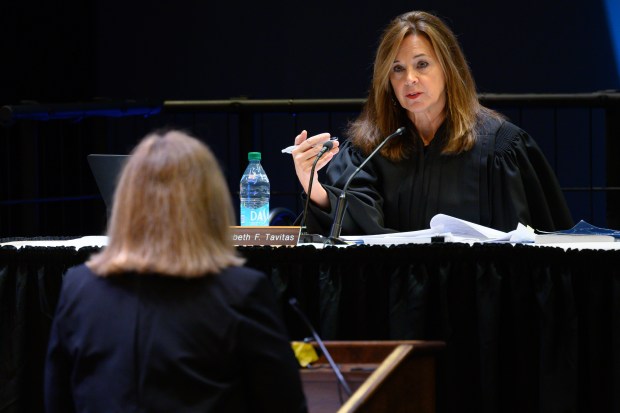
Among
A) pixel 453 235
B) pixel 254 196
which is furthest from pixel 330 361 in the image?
pixel 254 196

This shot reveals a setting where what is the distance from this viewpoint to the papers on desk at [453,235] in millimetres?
3170

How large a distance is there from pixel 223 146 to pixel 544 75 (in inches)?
88.0

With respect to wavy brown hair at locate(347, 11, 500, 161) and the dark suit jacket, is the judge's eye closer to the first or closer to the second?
wavy brown hair at locate(347, 11, 500, 161)

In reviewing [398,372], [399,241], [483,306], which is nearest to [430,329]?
[483,306]

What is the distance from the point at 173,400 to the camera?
70.0 inches

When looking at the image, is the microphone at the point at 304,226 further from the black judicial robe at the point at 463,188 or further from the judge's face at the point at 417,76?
the judge's face at the point at 417,76

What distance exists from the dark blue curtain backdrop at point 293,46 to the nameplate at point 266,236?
408 centimetres

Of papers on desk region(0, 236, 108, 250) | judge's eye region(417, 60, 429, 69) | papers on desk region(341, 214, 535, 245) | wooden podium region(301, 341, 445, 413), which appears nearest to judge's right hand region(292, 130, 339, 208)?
papers on desk region(341, 214, 535, 245)

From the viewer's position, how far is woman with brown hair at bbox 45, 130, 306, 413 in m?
1.79

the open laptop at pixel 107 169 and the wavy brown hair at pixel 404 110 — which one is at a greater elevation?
the wavy brown hair at pixel 404 110

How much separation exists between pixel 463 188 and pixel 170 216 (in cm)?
217

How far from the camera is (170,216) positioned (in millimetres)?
1850

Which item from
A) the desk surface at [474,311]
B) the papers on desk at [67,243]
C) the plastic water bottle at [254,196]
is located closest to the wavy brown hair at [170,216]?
the desk surface at [474,311]

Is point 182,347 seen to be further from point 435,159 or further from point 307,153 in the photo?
point 435,159
